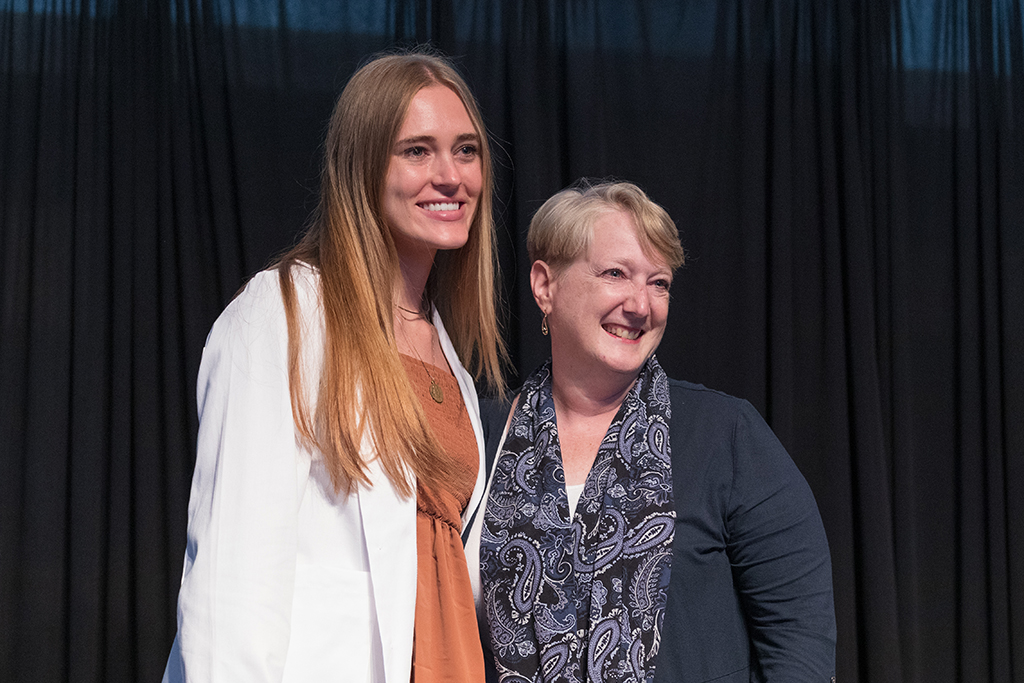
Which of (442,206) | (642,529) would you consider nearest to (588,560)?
(642,529)

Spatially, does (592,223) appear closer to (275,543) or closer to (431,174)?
(431,174)

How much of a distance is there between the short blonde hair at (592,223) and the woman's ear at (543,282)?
0.05 ft

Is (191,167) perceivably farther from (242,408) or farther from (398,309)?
(242,408)

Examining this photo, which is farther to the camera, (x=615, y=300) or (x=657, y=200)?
(x=657, y=200)


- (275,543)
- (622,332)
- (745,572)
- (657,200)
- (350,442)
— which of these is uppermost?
(657,200)

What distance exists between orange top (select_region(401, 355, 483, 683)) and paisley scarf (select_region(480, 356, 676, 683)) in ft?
0.36

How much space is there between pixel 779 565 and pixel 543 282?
0.69 metres

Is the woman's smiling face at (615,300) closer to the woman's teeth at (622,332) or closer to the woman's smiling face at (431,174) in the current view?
the woman's teeth at (622,332)

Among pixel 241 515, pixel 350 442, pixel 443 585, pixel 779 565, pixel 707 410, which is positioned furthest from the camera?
pixel 707 410

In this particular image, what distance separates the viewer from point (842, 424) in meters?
2.62

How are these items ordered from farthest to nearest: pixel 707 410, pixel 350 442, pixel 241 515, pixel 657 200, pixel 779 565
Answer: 1. pixel 657 200
2. pixel 707 410
3. pixel 779 565
4. pixel 350 442
5. pixel 241 515

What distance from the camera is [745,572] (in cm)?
149

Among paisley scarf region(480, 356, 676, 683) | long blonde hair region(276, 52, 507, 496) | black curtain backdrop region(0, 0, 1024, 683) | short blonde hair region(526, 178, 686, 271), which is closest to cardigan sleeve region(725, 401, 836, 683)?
paisley scarf region(480, 356, 676, 683)

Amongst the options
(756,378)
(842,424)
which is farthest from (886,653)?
(756,378)
